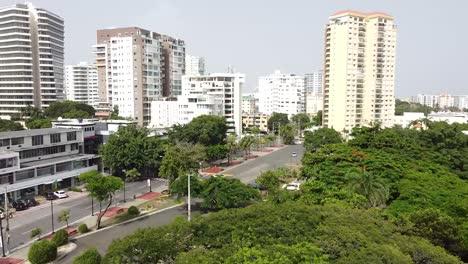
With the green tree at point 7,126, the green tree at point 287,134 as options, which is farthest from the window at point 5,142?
the green tree at point 287,134

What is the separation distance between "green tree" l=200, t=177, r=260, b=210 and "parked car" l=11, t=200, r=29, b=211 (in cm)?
1794

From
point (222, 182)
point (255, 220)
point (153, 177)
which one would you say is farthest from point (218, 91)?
point (255, 220)

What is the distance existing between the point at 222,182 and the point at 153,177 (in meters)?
21.3

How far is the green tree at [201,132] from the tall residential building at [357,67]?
33.7 meters

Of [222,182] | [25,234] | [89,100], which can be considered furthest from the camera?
[89,100]

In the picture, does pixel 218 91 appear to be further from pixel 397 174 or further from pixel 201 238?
pixel 201 238

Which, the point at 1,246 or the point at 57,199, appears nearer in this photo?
the point at 1,246

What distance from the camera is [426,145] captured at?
53469mm

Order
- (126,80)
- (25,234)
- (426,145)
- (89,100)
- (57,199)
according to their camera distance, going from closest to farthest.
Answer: (25,234) → (57,199) → (426,145) → (126,80) → (89,100)

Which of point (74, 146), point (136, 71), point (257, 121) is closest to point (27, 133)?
point (74, 146)

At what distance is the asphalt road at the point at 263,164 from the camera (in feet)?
187

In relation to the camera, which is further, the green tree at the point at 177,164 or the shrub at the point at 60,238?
the green tree at the point at 177,164

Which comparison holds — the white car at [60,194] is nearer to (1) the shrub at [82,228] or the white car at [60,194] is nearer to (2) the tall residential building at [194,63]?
(1) the shrub at [82,228]

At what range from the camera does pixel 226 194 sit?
3500 centimetres
